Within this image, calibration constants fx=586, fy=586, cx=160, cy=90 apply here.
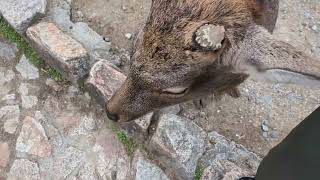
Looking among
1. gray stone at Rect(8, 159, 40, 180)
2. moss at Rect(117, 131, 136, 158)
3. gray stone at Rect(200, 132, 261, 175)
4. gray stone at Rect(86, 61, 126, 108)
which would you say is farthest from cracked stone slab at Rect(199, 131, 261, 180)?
gray stone at Rect(8, 159, 40, 180)

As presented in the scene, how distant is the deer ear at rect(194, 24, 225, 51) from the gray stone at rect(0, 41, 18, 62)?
2242mm

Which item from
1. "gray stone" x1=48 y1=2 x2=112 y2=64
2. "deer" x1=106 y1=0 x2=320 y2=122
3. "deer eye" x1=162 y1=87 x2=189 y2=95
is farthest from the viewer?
"gray stone" x1=48 y1=2 x2=112 y2=64

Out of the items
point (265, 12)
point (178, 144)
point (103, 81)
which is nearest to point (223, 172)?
point (178, 144)

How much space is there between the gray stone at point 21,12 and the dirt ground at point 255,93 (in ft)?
1.20

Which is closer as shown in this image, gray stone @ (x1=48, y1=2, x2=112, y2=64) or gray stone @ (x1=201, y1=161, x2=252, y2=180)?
gray stone @ (x1=201, y1=161, x2=252, y2=180)

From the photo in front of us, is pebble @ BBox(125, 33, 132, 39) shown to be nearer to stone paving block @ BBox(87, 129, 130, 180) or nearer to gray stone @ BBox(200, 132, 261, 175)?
stone paving block @ BBox(87, 129, 130, 180)

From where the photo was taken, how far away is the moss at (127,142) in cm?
482

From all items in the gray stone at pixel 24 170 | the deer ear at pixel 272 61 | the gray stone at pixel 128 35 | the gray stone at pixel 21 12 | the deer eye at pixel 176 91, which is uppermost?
the deer ear at pixel 272 61

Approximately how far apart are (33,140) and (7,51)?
2.93ft

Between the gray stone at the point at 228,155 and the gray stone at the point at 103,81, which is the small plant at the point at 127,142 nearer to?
the gray stone at the point at 103,81

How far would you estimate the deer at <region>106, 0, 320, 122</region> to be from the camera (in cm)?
349

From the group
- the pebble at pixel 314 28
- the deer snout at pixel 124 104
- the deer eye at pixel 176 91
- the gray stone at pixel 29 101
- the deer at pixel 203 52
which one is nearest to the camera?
the deer at pixel 203 52

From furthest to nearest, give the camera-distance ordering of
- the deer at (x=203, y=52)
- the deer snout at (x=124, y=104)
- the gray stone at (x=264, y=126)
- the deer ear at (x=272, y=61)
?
the gray stone at (x=264, y=126) < the deer snout at (x=124, y=104) < the deer at (x=203, y=52) < the deer ear at (x=272, y=61)

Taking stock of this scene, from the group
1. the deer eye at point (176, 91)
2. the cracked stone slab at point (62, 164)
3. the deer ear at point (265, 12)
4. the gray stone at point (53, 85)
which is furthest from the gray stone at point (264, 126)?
the gray stone at point (53, 85)
